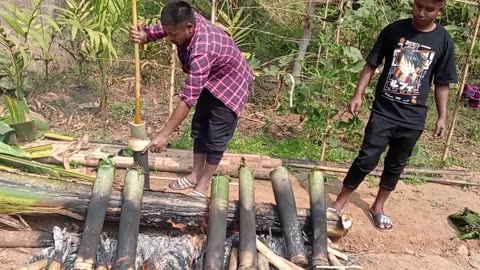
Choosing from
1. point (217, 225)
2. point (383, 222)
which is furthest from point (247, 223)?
point (383, 222)

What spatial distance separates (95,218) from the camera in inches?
124

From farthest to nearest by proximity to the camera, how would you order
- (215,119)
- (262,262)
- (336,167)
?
(336,167) → (215,119) → (262,262)

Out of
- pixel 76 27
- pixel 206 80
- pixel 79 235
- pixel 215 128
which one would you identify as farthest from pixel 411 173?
pixel 76 27

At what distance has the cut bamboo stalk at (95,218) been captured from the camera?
292cm

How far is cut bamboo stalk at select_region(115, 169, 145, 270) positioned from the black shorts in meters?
0.60

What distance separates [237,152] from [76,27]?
6.04ft

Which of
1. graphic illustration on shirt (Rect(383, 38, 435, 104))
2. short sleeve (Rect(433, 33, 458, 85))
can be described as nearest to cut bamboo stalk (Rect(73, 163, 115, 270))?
graphic illustration on shirt (Rect(383, 38, 435, 104))

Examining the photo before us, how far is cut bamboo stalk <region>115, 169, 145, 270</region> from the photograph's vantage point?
2.96 meters

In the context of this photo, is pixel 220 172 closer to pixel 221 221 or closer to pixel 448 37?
pixel 221 221

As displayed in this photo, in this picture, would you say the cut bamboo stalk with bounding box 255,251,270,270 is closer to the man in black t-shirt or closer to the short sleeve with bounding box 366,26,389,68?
the man in black t-shirt

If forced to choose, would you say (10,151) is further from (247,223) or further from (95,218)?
(247,223)

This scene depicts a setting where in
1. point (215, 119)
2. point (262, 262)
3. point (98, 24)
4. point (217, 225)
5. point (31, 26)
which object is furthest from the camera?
point (31, 26)

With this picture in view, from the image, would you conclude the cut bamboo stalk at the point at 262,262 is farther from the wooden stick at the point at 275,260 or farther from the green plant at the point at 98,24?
the green plant at the point at 98,24

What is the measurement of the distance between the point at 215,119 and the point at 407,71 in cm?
131
